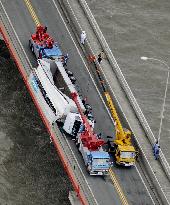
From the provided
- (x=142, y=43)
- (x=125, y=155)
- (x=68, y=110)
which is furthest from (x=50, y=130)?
(x=142, y=43)

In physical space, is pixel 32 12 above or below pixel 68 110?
above

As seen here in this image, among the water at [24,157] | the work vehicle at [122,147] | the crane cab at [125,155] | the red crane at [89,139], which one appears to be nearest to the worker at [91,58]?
the water at [24,157]

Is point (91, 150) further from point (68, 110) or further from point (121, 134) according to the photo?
point (68, 110)

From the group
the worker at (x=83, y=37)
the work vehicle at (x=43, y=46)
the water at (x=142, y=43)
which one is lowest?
the water at (x=142, y=43)

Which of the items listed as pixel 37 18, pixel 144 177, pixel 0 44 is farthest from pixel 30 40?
pixel 144 177

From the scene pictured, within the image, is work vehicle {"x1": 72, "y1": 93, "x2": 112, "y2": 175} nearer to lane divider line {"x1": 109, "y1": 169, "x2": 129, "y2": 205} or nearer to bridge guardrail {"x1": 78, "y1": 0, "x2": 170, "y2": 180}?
lane divider line {"x1": 109, "y1": 169, "x2": 129, "y2": 205}

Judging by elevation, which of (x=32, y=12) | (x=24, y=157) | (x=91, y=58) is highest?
(x=32, y=12)

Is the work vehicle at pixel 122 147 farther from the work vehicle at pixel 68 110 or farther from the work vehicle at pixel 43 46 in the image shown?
the work vehicle at pixel 43 46
